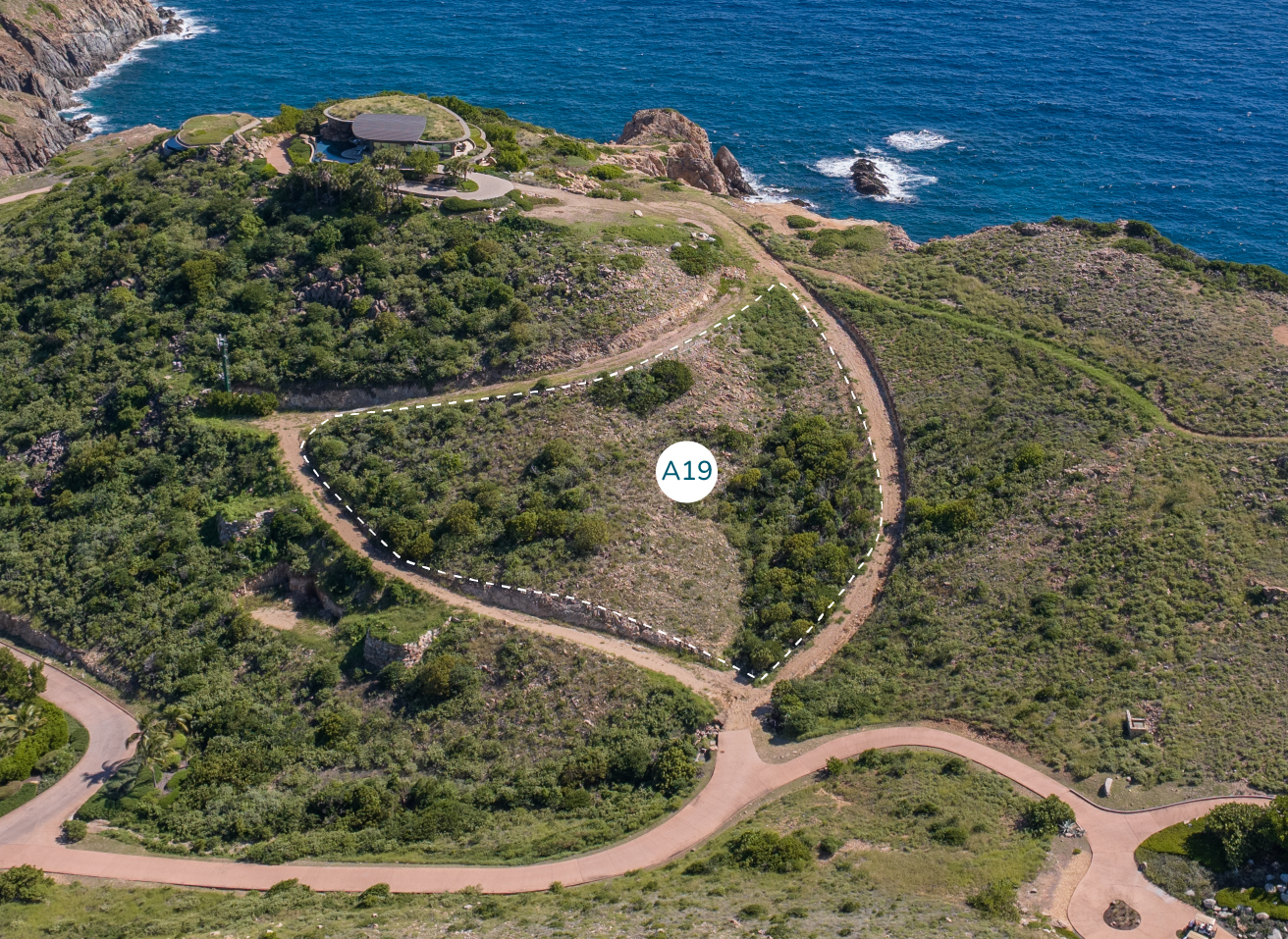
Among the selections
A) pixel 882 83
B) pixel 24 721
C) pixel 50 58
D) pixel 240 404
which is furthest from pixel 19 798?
pixel 882 83

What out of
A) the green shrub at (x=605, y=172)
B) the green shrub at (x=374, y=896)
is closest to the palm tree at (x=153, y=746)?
the green shrub at (x=374, y=896)

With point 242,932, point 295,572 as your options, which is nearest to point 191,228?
point 295,572

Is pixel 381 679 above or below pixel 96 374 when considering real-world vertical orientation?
below

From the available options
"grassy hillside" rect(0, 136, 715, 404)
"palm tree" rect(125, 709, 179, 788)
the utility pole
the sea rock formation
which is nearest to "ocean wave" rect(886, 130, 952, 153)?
→ the sea rock formation

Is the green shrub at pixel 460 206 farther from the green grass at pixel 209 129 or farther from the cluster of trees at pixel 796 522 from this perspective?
the cluster of trees at pixel 796 522

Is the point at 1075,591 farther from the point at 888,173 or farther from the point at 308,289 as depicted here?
the point at 888,173

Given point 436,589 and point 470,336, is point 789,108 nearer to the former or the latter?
point 470,336

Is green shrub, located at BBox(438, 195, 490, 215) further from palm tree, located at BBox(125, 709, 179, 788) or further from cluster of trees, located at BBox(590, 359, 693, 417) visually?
palm tree, located at BBox(125, 709, 179, 788)
